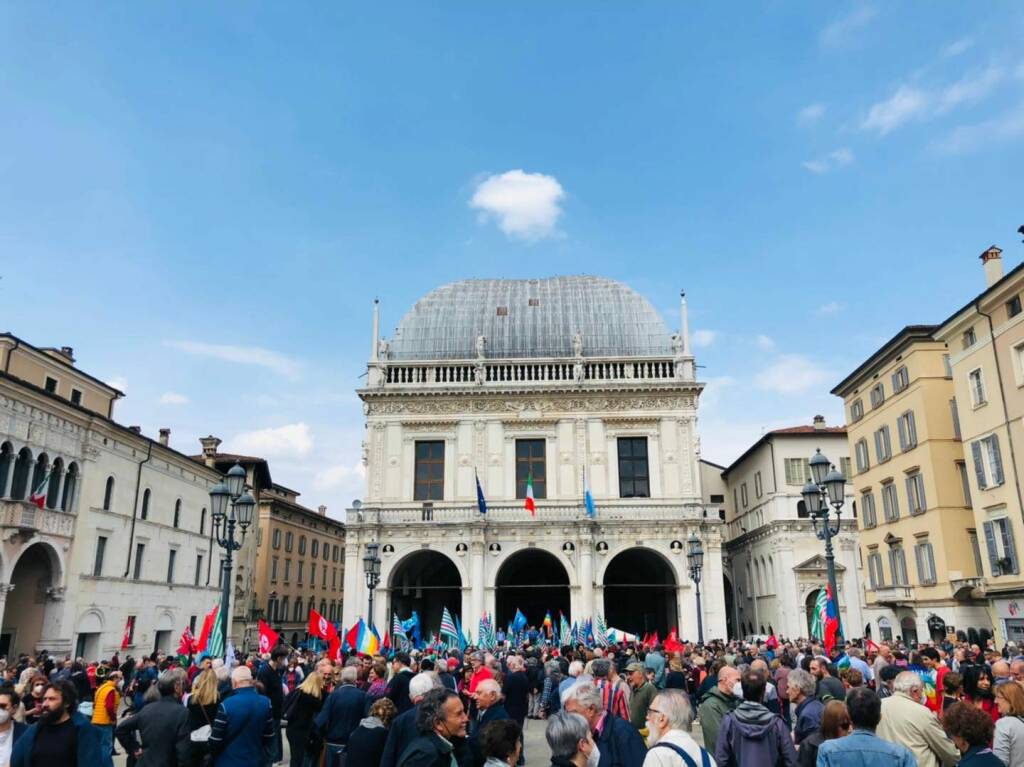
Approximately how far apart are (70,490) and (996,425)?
3565 cm

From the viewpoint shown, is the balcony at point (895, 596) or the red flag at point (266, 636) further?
the balcony at point (895, 596)

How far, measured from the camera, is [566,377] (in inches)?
1799

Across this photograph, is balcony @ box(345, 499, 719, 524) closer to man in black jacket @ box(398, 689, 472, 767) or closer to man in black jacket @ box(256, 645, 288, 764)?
man in black jacket @ box(256, 645, 288, 764)

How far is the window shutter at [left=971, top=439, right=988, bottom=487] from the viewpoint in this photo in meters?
27.9

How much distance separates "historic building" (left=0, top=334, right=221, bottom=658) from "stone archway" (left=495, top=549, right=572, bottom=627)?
691 inches

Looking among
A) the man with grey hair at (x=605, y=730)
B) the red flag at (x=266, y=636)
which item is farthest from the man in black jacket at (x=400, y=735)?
the red flag at (x=266, y=636)

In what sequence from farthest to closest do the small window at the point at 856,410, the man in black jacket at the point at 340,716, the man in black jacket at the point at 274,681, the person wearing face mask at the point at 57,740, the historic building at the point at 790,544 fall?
the historic building at the point at 790,544 < the small window at the point at 856,410 < the man in black jacket at the point at 274,681 < the man in black jacket at the point at 340,716 < the person wearing face mask at the point at 57,740

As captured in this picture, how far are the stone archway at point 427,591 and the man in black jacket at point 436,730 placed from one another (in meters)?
39.6

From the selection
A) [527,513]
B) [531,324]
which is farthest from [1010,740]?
[531,324]

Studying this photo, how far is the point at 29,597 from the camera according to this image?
32188mm

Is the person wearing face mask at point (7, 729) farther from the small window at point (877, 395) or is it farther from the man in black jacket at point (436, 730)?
the small window at point (877, 395)

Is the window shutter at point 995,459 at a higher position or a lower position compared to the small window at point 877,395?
lower

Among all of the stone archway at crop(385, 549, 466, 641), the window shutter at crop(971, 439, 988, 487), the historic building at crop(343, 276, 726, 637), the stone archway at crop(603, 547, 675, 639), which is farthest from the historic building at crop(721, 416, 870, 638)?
the stone archway at crop(385, 549, 466, 641)

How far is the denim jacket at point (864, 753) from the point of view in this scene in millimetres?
5938
